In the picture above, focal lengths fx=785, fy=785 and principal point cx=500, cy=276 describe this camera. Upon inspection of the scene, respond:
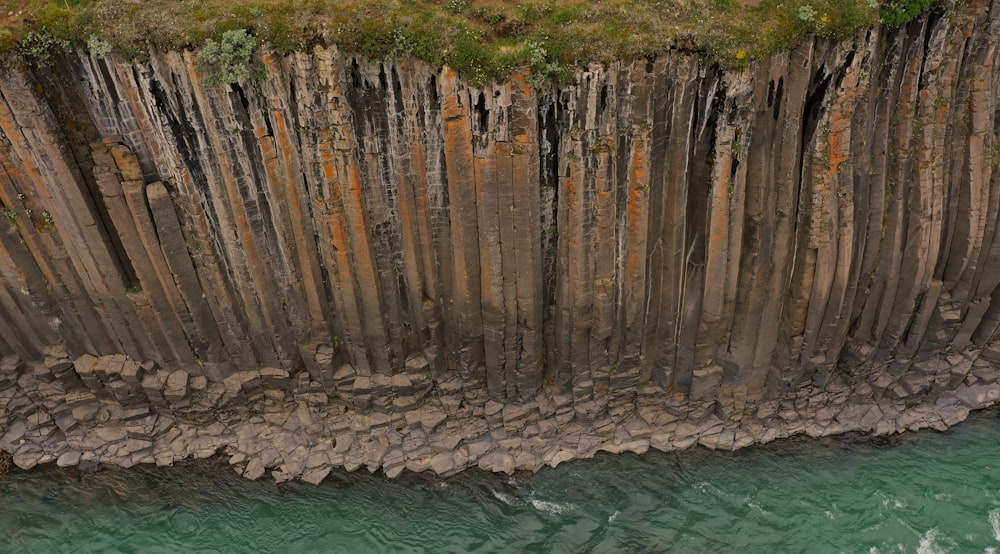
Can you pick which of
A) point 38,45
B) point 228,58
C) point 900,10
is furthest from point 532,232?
point 38,45

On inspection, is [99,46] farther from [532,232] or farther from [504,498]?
[504,498]

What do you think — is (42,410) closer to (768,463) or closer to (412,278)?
(412,278)

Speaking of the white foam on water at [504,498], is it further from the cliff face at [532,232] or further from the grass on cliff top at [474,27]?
the grass on cliff top at [474,27]

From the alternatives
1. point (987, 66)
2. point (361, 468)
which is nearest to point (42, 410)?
point (361, 468)

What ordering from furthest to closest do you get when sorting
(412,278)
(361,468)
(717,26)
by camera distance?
(361,468), (412,278), (717,26)

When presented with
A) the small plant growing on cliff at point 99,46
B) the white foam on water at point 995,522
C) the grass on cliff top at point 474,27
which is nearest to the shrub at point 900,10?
the grass on cliff top at point 474,27
